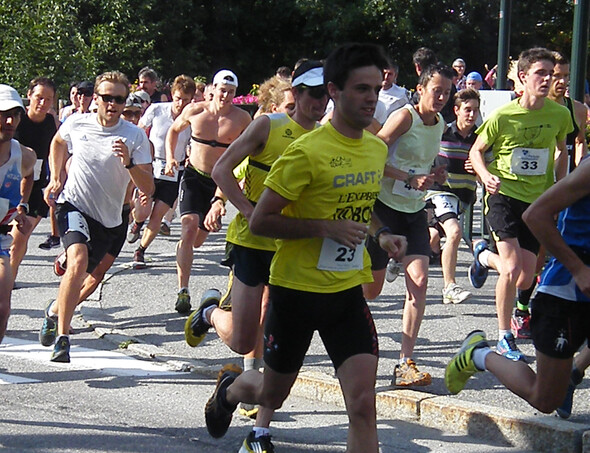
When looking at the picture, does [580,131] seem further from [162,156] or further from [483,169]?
[162,156]

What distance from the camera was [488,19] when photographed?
38.3m

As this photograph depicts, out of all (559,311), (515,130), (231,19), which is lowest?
(559,311)

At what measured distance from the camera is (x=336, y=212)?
4.81m

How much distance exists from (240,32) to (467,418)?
36.2 metres

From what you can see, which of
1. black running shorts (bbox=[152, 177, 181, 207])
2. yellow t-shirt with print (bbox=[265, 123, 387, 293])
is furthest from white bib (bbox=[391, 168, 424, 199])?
black running shorts (bbox=[152, 177, 181, 207])

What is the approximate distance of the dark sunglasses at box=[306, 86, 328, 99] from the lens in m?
5.65

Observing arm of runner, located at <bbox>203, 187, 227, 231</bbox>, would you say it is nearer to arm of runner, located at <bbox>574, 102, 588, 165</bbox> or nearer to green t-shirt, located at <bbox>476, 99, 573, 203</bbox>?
green t-shirt, located at <bbox>476, 99, 573, 203</bbox>

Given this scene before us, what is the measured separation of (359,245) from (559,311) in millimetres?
958

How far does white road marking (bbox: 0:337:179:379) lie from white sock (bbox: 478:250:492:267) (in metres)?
2.68

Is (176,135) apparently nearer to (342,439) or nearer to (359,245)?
(342,439)

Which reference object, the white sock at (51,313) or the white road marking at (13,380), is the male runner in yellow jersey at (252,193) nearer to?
the white road marking at (13,380)

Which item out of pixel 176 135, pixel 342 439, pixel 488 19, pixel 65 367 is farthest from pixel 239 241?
pixel 488 19

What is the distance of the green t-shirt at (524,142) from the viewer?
7797mm

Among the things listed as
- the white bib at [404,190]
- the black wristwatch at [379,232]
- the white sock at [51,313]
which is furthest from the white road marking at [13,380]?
the black wristwatch at [379,232]
